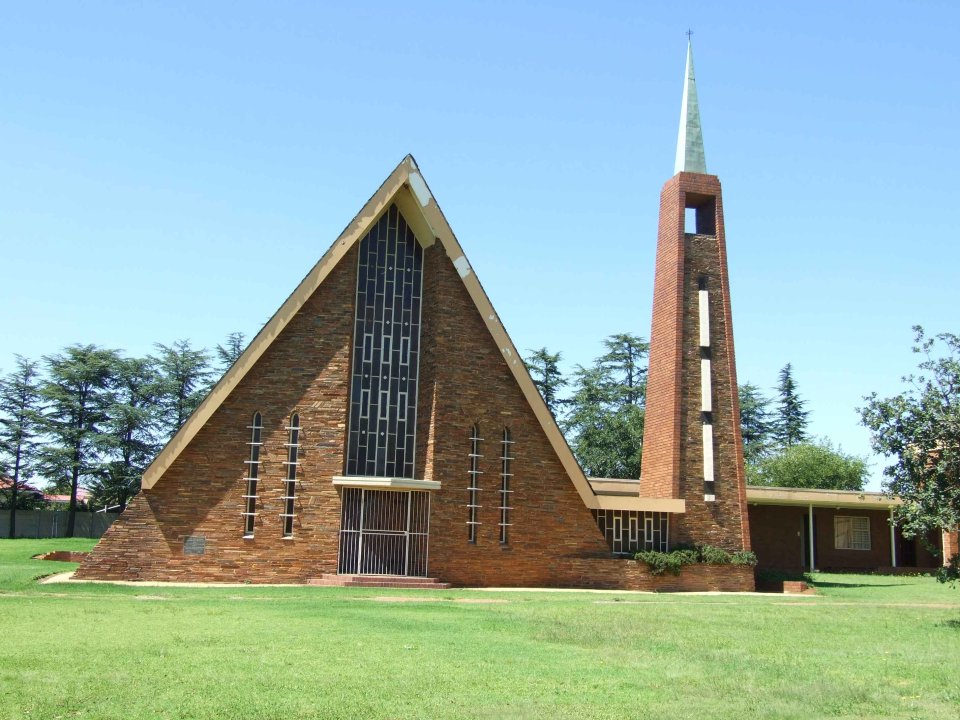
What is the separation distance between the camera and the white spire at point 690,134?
31.8m

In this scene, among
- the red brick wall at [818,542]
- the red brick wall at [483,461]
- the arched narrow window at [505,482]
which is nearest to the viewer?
the red brick wall at [483,461]

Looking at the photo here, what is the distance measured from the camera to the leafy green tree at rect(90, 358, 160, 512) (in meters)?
56.3

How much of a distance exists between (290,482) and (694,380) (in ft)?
39.9

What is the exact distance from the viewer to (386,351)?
2755 cm

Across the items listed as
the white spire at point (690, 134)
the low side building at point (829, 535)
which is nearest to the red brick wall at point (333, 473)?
the white spire at point (690, 134)

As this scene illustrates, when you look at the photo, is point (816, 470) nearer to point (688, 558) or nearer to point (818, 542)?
point (818, 542)

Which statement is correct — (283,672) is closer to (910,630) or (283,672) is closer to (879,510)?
(910,630)

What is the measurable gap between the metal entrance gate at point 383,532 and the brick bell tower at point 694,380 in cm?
759

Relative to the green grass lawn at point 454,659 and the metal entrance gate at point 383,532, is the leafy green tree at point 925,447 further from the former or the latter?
the metal entrance gate at point 383,532

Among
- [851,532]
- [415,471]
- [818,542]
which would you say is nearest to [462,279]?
[415,471]

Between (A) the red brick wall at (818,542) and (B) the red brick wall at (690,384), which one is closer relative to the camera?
(B) the red brick wall at (690,384)

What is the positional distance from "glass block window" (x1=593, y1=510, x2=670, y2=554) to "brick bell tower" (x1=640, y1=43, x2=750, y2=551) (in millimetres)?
312

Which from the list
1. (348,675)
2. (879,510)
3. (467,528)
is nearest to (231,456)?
(467,528)

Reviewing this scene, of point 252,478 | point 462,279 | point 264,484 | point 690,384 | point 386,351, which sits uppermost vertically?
point 462,279
